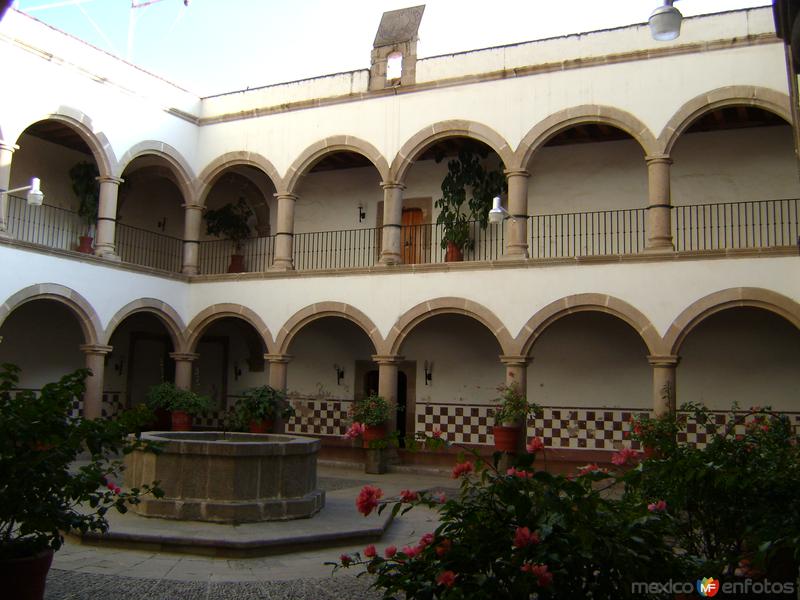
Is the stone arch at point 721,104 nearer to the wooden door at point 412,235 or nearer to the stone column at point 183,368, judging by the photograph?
the wooden door at point 412,235

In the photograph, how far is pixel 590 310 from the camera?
460 inches

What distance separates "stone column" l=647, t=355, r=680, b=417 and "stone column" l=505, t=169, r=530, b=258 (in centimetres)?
251

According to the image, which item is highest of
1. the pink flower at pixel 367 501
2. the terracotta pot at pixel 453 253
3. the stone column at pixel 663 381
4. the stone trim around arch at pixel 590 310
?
the terracotta pot at pixel 453 253

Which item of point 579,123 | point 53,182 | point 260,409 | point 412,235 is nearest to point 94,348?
point 260,409

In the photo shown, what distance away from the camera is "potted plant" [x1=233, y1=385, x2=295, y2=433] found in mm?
13305

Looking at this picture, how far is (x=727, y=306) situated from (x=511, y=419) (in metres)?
3.29

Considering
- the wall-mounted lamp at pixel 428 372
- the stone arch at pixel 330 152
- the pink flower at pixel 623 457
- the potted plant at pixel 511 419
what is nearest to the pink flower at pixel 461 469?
the pink flower at pixel 623 457

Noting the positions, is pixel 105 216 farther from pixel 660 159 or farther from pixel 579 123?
pixel 660 159

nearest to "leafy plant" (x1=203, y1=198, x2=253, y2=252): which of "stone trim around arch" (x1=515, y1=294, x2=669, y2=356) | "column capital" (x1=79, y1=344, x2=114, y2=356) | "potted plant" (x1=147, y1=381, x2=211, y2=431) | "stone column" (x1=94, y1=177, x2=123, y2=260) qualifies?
"stone column" (x1=94, y1=177, x2=123, y2=260)

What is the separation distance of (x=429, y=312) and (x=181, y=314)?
15.8 ft

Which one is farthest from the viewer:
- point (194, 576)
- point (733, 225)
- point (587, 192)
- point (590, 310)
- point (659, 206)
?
point (587, 192)

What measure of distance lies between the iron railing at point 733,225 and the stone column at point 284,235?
21.0 ft

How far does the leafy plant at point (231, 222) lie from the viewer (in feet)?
53.2

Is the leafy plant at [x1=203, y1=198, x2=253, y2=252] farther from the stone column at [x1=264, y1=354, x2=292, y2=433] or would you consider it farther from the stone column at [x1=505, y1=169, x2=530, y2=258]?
the stone column at [x1=505, y1=169, x2=530, y2=258]
